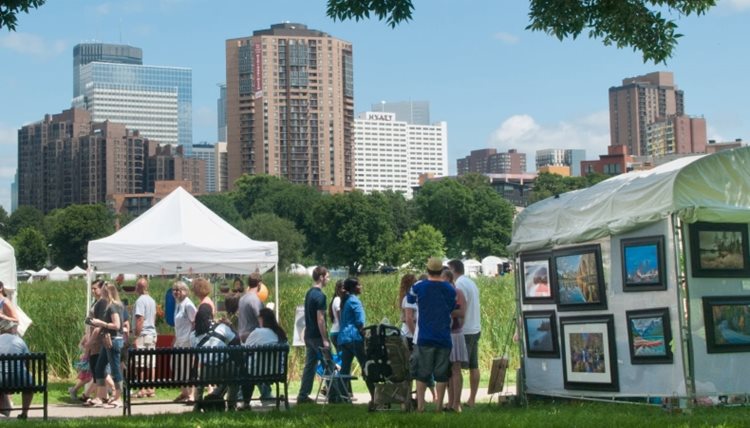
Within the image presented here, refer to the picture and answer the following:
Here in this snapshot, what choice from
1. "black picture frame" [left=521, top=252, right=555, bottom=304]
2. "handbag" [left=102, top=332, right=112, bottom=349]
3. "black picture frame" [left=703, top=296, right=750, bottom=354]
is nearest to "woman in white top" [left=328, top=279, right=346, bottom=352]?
"black picture frame" [left=521, top=252, right=555, bottom=304]

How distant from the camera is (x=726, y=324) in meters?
13.1

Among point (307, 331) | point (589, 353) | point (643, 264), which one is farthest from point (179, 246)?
point (643, 264)

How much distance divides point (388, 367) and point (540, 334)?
6.76ft

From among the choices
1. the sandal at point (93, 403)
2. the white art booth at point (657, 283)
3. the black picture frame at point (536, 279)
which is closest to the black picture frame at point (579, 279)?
the white art booth at point (657, 283)

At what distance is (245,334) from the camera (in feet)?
55.6

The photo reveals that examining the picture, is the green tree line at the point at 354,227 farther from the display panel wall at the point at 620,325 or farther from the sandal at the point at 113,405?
the display panel wall at the point at 620,325

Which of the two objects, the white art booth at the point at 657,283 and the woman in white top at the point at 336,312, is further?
the woman in white top at the point at 336,312

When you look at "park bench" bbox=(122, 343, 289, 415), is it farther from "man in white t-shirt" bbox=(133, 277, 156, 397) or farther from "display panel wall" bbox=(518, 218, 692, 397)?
"man in white t-shirt" bbox=(133, 277, 156, 397)

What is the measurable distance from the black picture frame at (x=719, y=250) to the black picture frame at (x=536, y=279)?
7.53ft

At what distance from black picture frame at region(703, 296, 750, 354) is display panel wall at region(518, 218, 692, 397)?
1.30 feet

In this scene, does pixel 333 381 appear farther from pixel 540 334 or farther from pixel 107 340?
pixel 107 340

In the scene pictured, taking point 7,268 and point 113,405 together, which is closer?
point 113,405

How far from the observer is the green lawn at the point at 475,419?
444 inches

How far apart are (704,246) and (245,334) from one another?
22.3 feet
